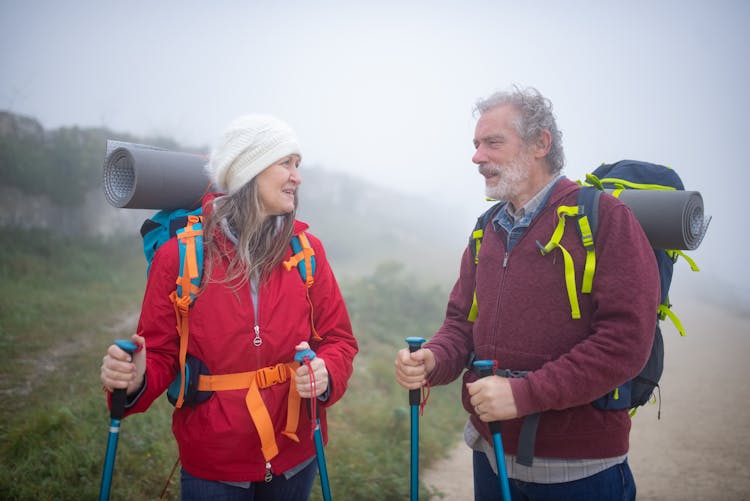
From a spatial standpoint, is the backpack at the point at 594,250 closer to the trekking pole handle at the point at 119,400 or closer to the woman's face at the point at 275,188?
the woman's face at the point at 275,188

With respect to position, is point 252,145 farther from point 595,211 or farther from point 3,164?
point 3,164

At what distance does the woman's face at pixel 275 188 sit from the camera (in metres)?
2.51

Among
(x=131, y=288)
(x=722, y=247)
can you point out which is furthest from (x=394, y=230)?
(x=722, y=247)

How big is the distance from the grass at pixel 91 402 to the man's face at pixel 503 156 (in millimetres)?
3969

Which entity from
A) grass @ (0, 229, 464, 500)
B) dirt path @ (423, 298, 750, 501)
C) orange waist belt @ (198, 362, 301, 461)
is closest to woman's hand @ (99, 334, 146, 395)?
orange waist belt @ (198, 362, 301, 461)

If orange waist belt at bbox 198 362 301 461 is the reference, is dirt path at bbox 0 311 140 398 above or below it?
below

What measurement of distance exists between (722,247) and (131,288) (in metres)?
80.4

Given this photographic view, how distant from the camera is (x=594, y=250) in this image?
2027 millimetres

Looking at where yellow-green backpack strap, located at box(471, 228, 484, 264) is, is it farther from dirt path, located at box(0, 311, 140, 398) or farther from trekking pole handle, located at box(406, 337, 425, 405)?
dirt path, located at box(0, 311, 140, 398)

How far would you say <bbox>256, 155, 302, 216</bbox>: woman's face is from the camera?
98.9 inches

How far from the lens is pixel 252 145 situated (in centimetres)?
246

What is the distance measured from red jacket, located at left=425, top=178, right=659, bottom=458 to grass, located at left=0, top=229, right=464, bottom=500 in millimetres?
3444

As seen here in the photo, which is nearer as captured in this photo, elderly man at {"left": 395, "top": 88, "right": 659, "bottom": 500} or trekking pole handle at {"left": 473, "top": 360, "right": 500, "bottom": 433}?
elderly man at {"left": 395, "top": 88, "right": 659, "bottom": 500}

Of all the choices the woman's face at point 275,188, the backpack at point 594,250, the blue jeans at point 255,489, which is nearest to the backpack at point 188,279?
the woman's face at point 275,188
